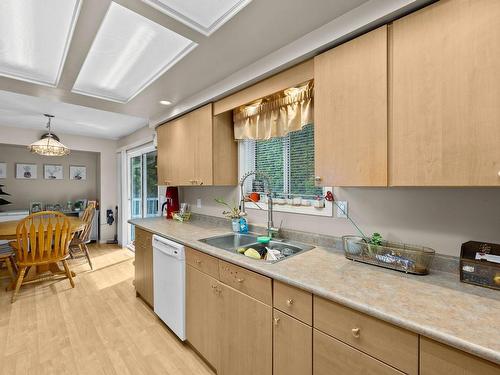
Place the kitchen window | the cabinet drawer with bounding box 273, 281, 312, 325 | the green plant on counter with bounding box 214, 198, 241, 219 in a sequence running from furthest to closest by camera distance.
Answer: the green plant on counter with bounding box 214, 198, 241, 219
the kitchen window
the cabinet drawer with bounding box 273, 281, 312, 325

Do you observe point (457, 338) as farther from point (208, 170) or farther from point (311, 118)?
point (208, 170)

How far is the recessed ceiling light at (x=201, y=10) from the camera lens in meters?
1.30

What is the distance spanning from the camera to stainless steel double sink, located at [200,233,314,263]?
70.9 inches

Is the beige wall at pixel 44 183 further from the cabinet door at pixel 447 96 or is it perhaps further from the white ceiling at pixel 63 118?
the cabinet door at pixel 447 96

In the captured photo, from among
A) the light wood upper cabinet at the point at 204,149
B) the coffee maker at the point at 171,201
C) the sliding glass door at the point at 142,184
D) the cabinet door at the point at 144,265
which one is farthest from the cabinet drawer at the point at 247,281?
the sliding glass door at the point at 142,184

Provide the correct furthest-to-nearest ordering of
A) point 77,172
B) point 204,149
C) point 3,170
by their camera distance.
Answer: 1. point 77,172
2. point 3,170
3. point 204,149

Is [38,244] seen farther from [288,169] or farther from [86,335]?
[288,169]

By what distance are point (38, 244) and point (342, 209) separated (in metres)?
3.56

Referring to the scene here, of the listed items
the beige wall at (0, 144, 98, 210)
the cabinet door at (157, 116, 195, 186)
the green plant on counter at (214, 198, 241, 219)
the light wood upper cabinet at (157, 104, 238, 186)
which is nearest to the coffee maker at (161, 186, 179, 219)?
the cabinet door at (157, 116, 195, 186)

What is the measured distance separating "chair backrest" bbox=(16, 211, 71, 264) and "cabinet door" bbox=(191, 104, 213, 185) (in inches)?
75.8

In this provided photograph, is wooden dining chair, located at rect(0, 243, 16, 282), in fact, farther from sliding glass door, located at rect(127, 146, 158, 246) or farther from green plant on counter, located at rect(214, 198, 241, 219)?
green plant on counter, located at rect(214, 198, 241, 219)

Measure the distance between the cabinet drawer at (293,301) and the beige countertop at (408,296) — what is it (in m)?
0.05

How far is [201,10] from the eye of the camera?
1363mm

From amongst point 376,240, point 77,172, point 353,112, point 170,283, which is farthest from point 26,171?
point 376,240
